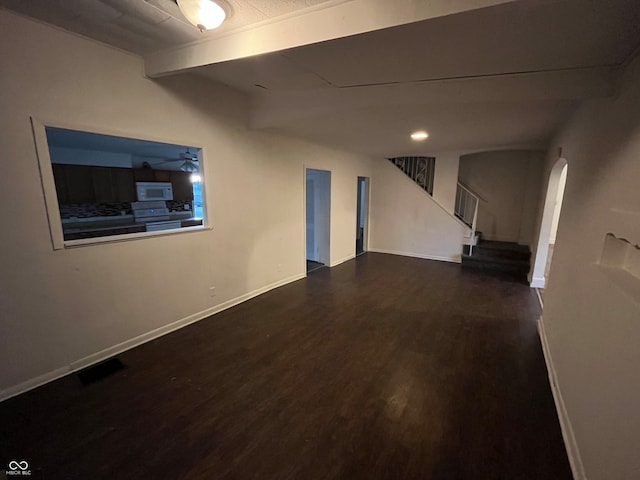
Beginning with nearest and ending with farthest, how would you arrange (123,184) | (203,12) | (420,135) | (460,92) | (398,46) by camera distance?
(203,12), (398,46), (460,92), (420,135), (123,184)

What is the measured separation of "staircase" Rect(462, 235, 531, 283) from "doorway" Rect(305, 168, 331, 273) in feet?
10.1

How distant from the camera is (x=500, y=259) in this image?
18.2 ft

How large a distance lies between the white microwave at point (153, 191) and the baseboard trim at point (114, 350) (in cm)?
335

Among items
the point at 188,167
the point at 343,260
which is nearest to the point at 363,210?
the point at 343,260

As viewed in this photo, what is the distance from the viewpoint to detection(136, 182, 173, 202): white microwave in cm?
541

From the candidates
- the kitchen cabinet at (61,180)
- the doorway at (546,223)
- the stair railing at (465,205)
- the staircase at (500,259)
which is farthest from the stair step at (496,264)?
the kitchen cabinet at (61,180)

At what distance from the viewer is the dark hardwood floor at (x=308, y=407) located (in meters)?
1.58

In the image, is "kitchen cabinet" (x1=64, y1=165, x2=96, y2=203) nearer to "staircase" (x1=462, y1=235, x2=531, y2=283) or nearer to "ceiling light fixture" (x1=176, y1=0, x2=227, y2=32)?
"ceiling light fixture" (x1=176, y1=0, x2=227, y2=32)

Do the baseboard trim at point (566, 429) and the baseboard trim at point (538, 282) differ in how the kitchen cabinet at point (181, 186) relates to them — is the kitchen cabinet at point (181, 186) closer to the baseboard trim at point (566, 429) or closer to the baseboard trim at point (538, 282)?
the baseboard trim at point (566, 429)

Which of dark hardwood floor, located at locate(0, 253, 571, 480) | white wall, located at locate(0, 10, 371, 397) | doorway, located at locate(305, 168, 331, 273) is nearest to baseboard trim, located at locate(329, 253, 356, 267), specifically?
doorway, located at locate(305, 168, 331, 273)

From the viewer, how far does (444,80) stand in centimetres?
225

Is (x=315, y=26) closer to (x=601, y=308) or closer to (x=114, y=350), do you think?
(x=601, y=308)

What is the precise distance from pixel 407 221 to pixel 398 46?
17.5ft

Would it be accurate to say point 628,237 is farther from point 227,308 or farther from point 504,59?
point 227,308
